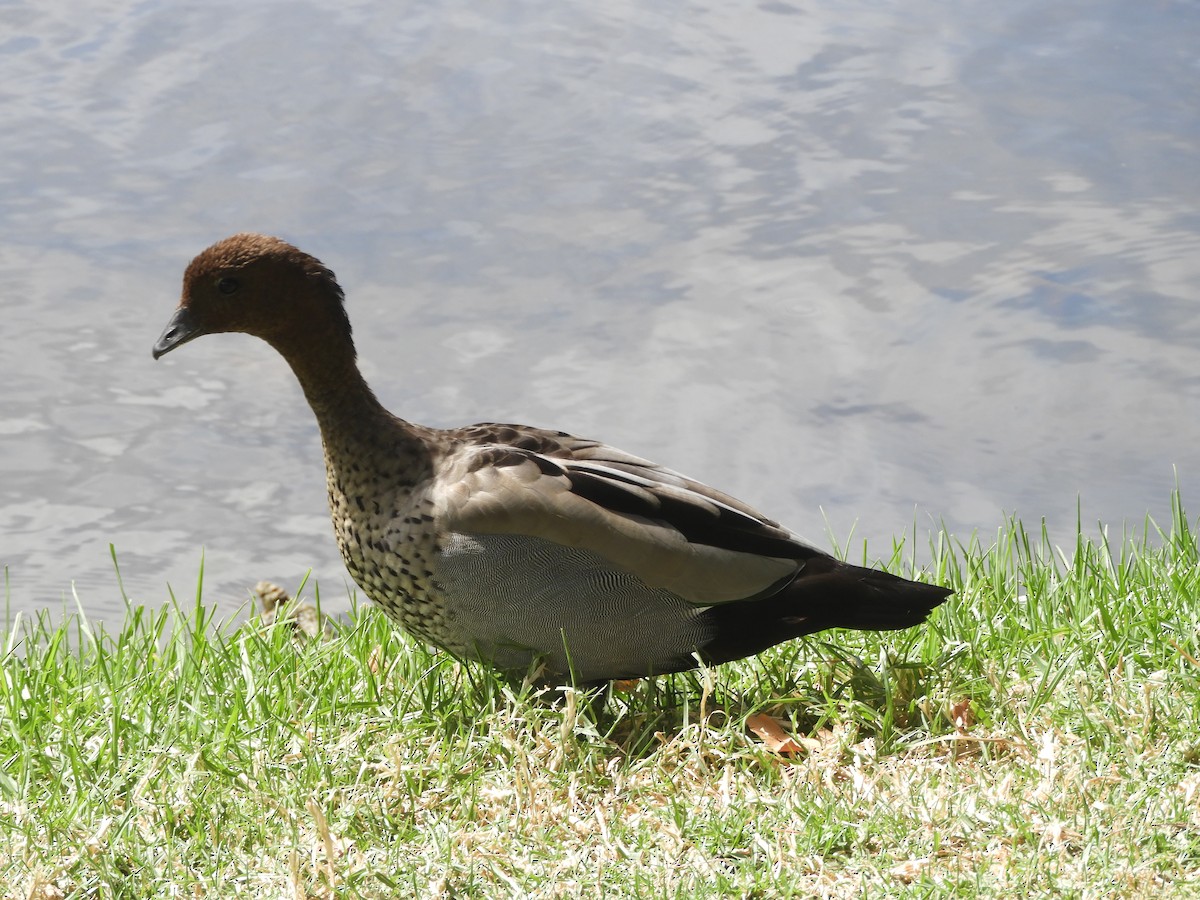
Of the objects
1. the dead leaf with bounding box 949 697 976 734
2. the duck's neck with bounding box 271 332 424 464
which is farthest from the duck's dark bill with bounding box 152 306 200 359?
the dead leaf with bounding box 949 697 976 734

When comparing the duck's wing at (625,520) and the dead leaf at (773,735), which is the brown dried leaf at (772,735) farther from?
the duck's wing at (625,520)

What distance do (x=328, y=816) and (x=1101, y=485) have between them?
5.19 metres

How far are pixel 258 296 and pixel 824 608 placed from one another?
1.71m

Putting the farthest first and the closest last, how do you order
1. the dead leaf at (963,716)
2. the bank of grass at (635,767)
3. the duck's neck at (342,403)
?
1. the duck's neck at (342,403)
2. the dead leaf at (963,716)
3. the bank of grass at (635,767)

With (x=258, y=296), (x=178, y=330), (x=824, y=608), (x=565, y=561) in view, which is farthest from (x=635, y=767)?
(x=178, y=330)

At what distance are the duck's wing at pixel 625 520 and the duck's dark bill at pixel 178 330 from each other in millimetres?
815

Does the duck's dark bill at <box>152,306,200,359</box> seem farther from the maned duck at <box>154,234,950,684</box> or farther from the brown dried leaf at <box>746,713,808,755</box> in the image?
the brown dried leaf at <box>746,713,808,755</box>

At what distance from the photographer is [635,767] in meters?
3.48

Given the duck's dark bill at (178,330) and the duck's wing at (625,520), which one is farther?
the duck's dark bill at (178,330)

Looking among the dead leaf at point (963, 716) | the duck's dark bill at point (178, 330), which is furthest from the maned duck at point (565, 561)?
the dead leaf at point (963, 716)

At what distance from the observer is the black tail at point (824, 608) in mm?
3686

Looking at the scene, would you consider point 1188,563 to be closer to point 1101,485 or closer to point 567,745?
point 567,745

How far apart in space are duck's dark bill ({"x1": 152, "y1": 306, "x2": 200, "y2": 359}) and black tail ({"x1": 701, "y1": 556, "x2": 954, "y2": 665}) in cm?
160

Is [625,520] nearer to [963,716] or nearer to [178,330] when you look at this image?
[963,716]
